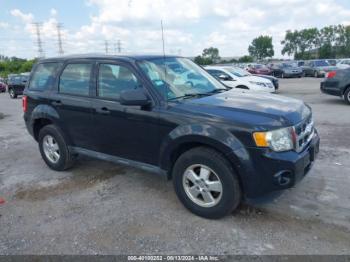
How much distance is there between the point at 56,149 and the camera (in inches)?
210

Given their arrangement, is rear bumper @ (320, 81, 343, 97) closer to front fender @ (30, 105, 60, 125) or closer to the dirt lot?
the dirt lot

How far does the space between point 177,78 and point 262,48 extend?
107 m

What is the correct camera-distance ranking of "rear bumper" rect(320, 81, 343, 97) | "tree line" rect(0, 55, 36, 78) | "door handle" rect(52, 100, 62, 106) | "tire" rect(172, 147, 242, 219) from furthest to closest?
"tree line" rect(0, 55, 36, 78) → "rear bumper" rect(320, 81, 343, 97) → "door handle" rect(52, 100, 62, 106) → "tire" rect(172, 147, 242, 219)

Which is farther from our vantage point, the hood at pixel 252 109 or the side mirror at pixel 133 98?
the side mirror at pixel 133 98

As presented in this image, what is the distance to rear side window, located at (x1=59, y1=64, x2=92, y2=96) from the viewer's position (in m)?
4.66

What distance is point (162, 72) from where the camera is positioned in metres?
4.27

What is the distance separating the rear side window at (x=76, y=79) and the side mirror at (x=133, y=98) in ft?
3.43

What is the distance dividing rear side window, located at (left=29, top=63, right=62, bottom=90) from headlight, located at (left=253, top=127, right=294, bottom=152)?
10.9 feet

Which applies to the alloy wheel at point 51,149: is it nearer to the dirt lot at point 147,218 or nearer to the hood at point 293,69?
the dirt lot at point 147,218

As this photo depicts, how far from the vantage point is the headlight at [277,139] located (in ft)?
10.7

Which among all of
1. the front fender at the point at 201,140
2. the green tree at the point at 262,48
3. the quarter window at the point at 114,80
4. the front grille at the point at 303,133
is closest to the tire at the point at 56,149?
the quarter window at the point at 114,80

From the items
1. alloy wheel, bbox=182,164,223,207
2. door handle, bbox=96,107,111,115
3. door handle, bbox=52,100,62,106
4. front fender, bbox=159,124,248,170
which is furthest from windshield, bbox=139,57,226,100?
door handle, bbox=52,100,62,106

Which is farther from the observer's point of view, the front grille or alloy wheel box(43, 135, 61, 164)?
alloy wheel box(43, 135, 61, 164)

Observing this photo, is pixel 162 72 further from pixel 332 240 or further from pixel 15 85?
pixel 15 85
